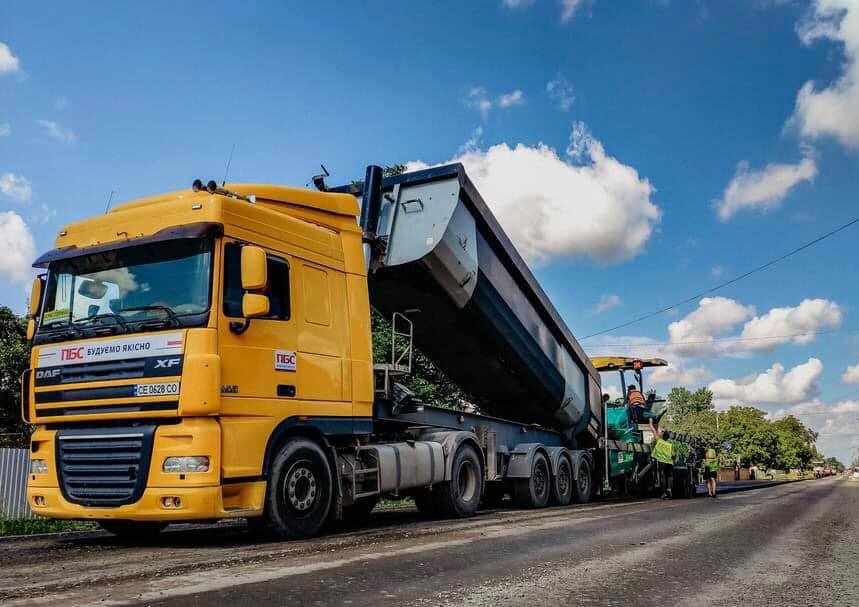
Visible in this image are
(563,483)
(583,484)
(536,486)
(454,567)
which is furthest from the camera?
(583,484)

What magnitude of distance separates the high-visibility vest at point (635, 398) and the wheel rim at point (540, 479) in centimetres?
461

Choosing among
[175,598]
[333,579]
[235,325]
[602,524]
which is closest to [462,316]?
[602,524]

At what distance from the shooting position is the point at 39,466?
7016mm

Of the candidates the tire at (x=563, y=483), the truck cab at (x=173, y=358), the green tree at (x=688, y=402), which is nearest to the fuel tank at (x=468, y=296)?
the tire at (x=563, y=483)

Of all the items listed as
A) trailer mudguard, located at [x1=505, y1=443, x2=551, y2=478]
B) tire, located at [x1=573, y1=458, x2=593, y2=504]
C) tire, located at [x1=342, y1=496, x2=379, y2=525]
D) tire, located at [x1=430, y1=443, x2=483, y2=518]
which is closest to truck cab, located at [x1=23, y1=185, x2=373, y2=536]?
tire, located at [x1=342, y1=496, x2=379, y2=525]

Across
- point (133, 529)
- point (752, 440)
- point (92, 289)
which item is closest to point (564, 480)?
point (133, 529)

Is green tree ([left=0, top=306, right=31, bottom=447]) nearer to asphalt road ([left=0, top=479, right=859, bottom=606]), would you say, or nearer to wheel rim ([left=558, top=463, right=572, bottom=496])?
wheel rim ([left=558, top=463, right=572, bottom=496])

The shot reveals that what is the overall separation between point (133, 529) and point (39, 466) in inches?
49.3

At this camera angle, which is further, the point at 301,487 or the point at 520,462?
the point at 520,462

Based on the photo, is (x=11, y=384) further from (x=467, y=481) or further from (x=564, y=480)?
(x=467, y=481)

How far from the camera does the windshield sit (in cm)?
664

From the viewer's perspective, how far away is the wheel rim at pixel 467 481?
33.8 ft

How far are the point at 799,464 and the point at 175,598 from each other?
10552 centimetres

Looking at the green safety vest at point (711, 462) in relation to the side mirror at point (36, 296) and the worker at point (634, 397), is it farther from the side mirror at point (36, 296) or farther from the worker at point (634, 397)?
the side mirror at point (36, 296)
